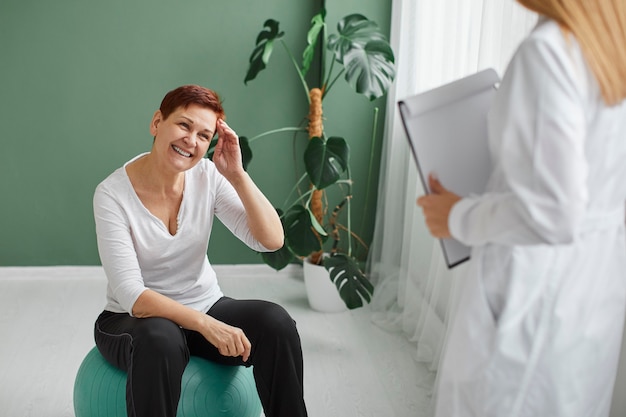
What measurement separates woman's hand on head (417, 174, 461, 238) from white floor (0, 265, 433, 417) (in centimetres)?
130

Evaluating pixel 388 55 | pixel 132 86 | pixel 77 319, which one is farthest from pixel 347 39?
pixel 77 319

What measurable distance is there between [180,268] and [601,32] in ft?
4.25

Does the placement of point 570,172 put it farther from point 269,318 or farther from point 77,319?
point 77,319

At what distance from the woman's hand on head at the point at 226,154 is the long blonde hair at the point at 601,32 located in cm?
103

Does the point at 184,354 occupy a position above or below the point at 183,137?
below

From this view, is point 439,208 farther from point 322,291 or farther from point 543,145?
point 322,291

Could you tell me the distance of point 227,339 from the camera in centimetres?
182

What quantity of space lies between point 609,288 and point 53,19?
112 inches

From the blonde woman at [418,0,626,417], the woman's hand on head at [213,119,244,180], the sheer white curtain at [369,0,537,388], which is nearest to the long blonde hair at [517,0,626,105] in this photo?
the blonde woman at [418,0,626,417]

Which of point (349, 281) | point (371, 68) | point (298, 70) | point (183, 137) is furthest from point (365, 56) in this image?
point (183, 137)

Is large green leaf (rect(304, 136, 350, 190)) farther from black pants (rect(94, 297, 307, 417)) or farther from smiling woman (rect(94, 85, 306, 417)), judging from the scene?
black pants (rect(94, 297, 307, 417))

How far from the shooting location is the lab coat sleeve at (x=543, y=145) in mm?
1035

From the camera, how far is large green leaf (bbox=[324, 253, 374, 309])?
9.21 ft

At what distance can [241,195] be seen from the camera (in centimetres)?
203
